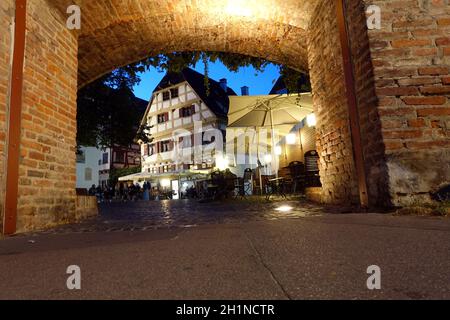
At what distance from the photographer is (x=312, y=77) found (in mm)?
4973

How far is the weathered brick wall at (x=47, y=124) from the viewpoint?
3.06 meters

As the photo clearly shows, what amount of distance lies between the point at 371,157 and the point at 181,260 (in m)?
2.62

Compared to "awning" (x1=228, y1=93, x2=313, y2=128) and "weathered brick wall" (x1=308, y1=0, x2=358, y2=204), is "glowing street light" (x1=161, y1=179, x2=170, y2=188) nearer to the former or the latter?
"awning" (x1=228, y1=93, x2=313, y2=128)

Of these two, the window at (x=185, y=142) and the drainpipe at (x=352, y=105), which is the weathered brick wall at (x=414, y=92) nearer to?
the drainpipe at (x=352, y=105)

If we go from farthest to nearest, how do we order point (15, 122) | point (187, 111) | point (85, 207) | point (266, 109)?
point (187, 111), point (266, 109), point (85, 207), point (15, 122)

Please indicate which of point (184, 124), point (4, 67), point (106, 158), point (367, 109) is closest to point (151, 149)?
point (184, 124)

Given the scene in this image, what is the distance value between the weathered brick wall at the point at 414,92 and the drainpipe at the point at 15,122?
386 centimetres

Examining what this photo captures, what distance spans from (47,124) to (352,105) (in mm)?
3803

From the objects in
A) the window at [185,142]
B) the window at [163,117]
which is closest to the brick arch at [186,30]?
Answer: the window at [185,142]

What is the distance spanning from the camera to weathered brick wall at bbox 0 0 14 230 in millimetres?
2777

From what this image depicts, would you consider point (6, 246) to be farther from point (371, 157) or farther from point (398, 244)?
point (371, 157)

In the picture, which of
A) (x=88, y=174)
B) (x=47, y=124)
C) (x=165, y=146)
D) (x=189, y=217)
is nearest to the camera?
(x=47, y=124)

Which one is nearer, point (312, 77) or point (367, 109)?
point (367, 109)

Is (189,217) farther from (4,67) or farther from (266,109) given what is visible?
(266,109)
